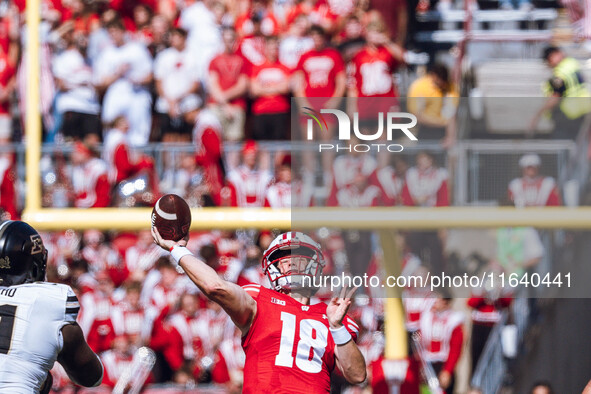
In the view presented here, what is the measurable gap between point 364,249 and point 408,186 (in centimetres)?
50

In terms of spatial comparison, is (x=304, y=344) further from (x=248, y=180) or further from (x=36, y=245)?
(x=248, y=180)

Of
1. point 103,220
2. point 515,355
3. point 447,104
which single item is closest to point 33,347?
point 103,220

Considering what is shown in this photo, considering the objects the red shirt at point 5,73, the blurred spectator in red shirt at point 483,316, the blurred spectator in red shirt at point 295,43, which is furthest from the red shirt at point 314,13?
the blurred spectator in red shirt at point 483,316

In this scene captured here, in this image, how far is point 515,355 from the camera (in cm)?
754

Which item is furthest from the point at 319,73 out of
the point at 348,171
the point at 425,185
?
the point at 425,185

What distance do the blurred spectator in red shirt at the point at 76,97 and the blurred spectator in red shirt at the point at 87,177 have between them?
132mm

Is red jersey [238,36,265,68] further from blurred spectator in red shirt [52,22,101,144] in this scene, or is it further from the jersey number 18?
the jersey number 18

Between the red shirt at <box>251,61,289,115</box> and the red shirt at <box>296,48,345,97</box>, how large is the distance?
0.15 m

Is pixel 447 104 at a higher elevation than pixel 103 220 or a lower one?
higher

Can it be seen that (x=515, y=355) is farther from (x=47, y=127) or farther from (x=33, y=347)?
(x=33, y=347)

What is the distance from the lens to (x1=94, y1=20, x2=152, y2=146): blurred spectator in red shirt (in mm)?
8539

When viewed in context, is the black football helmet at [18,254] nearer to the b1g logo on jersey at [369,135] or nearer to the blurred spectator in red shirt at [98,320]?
the b1g logo on jersey at [369,135]

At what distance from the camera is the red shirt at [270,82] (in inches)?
325

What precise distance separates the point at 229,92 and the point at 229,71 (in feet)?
0.61
